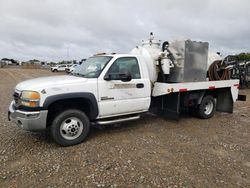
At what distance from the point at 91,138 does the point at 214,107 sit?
4.22 metres

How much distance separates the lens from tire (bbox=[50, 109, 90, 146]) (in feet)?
14.2

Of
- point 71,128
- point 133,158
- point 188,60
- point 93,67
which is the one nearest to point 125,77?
point 93,67

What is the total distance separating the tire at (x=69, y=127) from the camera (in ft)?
14.2

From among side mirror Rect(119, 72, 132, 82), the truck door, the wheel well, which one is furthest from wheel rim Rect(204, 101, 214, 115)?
the wheel well

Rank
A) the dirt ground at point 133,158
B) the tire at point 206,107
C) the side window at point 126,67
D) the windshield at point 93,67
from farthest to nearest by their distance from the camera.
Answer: the tire at point 206,107
the side window at point 126,67
the windshield at point 93,67
the dirt ground at point 133,158

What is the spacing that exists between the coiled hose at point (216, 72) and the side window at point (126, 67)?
273 cm

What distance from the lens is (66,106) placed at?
184 inches

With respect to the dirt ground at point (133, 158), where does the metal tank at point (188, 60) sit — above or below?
above

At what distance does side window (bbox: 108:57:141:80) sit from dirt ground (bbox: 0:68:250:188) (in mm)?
1464

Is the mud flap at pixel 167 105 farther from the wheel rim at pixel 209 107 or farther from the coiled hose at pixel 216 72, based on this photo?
the coiled hose at pixel 216 72

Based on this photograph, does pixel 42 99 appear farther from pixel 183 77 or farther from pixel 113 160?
pixel 183 77

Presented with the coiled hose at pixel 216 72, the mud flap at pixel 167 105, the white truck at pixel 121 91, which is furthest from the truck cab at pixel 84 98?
the coiled hose at pixel 216 72

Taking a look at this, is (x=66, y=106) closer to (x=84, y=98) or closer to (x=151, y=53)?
(x=84, y=98)

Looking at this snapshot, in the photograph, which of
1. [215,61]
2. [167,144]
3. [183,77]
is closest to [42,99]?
[167,144]
